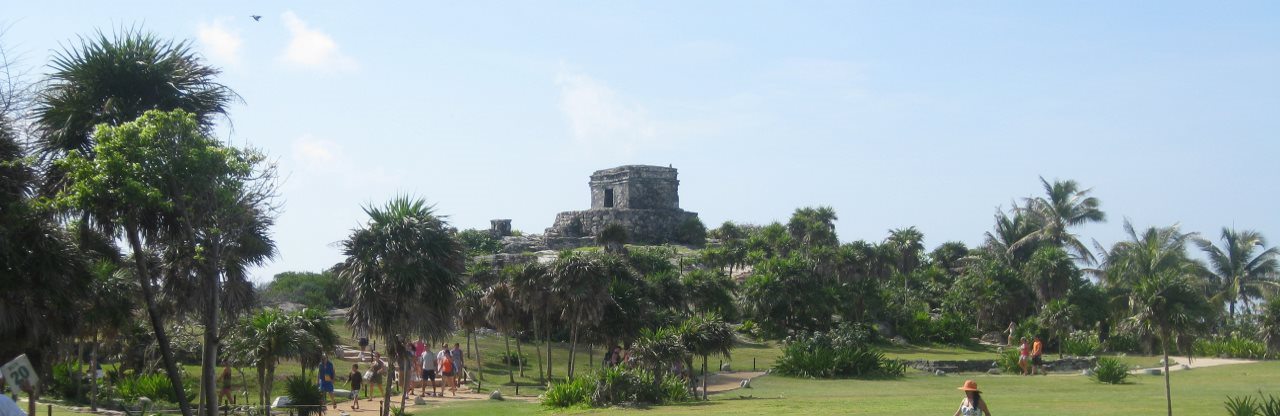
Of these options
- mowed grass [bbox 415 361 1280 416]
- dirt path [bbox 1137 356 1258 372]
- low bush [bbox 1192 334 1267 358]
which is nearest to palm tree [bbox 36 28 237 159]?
mowed grass [bbox 415 361 1280 416]

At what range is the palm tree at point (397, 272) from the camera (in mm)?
21531

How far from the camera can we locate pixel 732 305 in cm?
4453

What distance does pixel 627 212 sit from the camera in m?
77.1

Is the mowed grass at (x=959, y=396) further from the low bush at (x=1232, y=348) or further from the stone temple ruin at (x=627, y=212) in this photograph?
the stone temple ruin at (x=627, y=212)

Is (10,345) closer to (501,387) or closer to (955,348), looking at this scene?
(501,387)

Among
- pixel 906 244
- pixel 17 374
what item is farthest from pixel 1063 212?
pixel 17 374

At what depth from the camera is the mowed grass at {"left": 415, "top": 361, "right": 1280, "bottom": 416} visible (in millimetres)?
18344

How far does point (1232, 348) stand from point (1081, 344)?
4.68 metres

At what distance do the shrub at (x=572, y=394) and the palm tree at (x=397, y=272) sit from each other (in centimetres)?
288

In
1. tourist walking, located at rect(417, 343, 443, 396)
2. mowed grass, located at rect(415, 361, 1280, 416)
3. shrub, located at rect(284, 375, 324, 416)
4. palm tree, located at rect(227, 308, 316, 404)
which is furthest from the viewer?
tourist walking, located at rect(417, 343, 443, 396)

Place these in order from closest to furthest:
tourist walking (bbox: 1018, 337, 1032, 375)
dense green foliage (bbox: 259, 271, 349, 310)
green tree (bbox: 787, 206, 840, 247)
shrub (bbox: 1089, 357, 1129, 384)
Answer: shrub (bbox: 1089, 357, 1129, 384)
tourist walking (bbox: 1018, 337, 1032, 375)
dense green foliage (bbox: 259, 271, 349, 310)
green tree (bbox: 787, 206, 840, 247)

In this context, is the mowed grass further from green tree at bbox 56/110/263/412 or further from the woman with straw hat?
green tree at bbox 56/110/263/412

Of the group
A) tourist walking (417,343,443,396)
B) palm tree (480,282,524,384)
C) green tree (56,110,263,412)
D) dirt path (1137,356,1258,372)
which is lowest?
dirt path (1137,356,1258,372)

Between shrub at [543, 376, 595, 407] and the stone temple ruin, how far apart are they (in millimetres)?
52222
